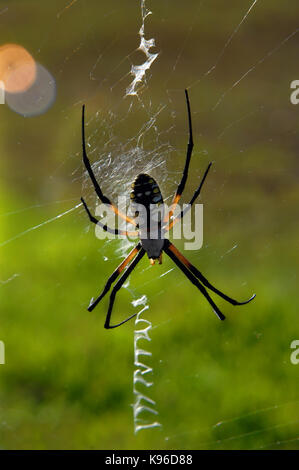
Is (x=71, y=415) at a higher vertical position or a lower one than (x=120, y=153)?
lower

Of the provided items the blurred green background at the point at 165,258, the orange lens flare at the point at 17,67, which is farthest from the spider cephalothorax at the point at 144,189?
the orange lens flare at the point at 17,67

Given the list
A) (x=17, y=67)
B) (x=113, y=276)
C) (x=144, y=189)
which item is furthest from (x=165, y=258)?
(x=17, y=67)

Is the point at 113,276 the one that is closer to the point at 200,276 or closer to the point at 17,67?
the point at 200,276

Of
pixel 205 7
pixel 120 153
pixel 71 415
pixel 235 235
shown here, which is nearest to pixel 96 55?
pixel 205 7

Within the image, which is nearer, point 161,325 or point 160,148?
point 160,148

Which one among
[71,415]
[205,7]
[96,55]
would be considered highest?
[205,7]
